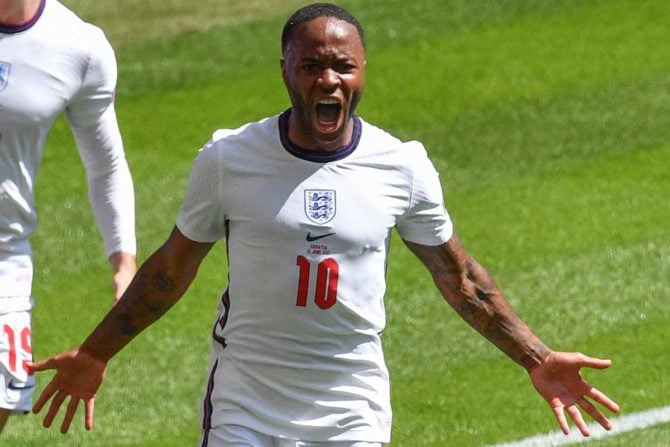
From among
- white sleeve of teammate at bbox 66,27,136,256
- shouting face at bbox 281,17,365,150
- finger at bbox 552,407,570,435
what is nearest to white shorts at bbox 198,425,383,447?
finger at bbox 552,407,570,435

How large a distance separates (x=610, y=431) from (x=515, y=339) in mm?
2274

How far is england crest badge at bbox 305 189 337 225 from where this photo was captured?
500 centimetres

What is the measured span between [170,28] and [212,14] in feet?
1.45

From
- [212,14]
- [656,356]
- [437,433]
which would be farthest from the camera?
[212,14]

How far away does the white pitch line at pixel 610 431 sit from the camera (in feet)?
24.6

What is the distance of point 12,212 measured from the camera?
577cm

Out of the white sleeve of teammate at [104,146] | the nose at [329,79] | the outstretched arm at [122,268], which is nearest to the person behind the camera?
the nose at [329,79]

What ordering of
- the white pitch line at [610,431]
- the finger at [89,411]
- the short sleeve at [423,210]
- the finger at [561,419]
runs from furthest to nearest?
the white pitch line at [610,431], the finger at [89,411], the finger at [561,419], the short sleeve at [423,210]

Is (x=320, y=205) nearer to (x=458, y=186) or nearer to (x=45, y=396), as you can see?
(x=45, y=396)

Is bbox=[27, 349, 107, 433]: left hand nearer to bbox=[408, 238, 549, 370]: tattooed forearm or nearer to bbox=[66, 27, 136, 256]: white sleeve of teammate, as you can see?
bbox=[66, 27, 136, 256]: white sleeve of teammate

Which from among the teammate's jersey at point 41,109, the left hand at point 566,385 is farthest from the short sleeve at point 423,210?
the teammate's jersey at point 41,109

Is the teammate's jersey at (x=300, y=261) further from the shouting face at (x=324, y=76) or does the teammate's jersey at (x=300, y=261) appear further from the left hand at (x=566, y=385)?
the left hand at (x=566, y=385)

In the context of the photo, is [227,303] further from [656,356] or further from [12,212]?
[656,356]

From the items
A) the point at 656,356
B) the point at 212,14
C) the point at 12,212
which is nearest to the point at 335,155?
the point at 12,212
